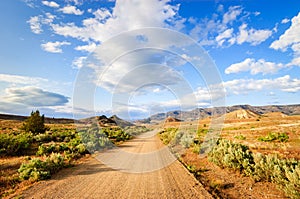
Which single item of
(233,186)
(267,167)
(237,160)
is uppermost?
(267,167)

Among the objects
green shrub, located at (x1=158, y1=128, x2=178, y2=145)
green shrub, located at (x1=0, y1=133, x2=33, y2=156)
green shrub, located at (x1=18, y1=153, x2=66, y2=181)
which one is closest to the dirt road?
green shrub, located at (x1=18, y1=153, x2=66, y2=181)

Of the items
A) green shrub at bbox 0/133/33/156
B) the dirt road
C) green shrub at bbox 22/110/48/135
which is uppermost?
green shrub at bbox 22/110/48/135

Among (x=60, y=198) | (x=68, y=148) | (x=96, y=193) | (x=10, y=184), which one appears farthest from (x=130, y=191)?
(x=68, y=148)

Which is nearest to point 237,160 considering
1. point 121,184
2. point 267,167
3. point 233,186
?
point 267,167

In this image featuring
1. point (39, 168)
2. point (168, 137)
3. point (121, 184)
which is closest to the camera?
point (121, 184)

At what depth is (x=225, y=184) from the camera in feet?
29.4

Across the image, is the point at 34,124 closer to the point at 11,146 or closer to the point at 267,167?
the point at 11,146

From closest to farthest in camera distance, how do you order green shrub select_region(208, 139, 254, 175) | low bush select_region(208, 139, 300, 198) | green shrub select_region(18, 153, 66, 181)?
1. low bush select_region(208, 139, 300, 198)
2. green shrub select_region(18, 153, 66, 181)
3. green shrub select_region(208, 139, 254, 175)

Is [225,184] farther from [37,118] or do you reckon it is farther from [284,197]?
[37,118]

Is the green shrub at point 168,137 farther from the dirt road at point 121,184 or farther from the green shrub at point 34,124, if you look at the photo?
the green shrub at point 34,124

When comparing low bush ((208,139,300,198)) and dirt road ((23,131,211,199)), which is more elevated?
low bush ((208,139,300,198))

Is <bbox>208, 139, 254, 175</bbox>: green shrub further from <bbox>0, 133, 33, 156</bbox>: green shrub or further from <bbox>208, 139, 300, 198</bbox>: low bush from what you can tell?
<bbox>0, 133, 33, 156</bbox>: green shrub

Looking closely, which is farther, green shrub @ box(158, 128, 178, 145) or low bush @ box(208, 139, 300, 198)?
green shrub @ box(158, 128, 178, 145)

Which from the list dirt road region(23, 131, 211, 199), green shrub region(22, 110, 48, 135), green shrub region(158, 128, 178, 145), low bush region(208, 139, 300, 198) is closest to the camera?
low bush region(208, 139, 300, 198)
